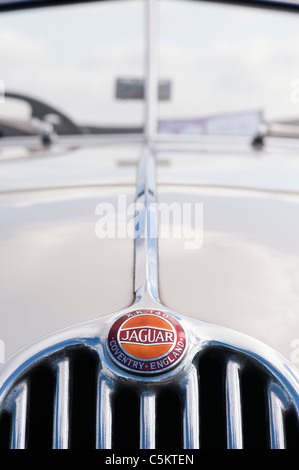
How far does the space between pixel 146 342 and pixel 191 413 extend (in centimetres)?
13

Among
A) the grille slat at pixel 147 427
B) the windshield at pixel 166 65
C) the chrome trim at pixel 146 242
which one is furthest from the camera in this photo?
the windshield at pixel 166 65

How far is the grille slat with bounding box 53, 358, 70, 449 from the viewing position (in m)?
0.99

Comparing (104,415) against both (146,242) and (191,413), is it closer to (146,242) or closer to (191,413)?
(191,413)

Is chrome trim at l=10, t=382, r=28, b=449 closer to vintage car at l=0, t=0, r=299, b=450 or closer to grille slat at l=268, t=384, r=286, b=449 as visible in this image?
vintage car at l=0, t=0, r=299, b=450

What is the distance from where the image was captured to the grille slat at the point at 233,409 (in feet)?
3.24

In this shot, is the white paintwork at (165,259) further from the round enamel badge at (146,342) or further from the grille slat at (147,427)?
the grille slat at (147,427)

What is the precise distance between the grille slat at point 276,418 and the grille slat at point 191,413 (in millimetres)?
119

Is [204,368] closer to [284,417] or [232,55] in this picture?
[284,417]

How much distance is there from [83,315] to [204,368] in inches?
8.6

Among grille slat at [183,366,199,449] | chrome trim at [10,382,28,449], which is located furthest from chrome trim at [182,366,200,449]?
chrome trim at [10,382,28,449]

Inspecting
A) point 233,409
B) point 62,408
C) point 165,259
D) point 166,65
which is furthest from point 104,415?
point 166,65

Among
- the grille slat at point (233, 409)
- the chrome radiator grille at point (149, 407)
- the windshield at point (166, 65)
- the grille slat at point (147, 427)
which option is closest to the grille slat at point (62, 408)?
the chrome radiator grille at point (149, 407)

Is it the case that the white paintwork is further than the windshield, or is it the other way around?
the windshield
